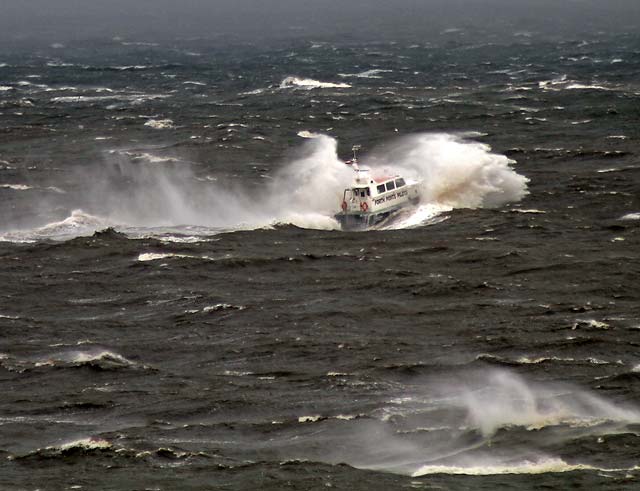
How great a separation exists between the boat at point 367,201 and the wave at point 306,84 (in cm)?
6524

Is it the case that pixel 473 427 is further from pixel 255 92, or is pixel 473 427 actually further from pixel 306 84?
pixel 306 84

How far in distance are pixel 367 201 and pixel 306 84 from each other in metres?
71.7

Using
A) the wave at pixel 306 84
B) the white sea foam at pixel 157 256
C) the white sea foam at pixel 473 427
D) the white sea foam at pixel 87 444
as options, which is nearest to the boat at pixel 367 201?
the white sea foam at pixel 157 256

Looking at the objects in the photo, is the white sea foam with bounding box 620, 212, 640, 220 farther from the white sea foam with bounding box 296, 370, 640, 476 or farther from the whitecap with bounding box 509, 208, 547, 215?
the white sea foam with bounding box 296, 370, 640, 476

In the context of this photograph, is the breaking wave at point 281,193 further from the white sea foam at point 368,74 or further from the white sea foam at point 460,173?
the white sea foam at point 368,74

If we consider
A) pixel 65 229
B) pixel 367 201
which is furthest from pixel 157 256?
pixel 367 201

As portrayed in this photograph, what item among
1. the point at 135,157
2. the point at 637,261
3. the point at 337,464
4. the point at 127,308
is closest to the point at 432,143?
the point at 135,157

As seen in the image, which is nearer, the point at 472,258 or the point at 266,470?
the point at 266,470

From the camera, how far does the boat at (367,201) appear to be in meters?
65.2

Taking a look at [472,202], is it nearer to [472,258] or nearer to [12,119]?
[472,258]

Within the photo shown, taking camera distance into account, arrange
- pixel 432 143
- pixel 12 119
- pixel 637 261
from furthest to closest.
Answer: pixel 12 119 < pixel 432 143 < pixel 637 261

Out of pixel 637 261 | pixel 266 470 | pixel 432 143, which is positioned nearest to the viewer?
pixel 266 470

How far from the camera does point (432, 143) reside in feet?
273

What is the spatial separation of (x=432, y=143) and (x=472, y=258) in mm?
27368
